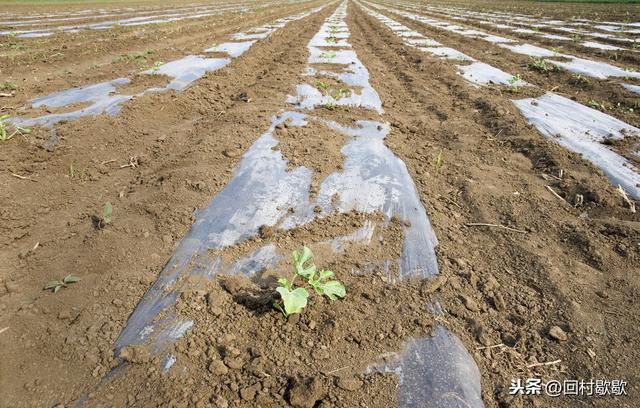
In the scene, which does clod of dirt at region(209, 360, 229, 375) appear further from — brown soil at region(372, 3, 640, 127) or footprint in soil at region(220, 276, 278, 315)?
brown soil at region(372, 3, 640, 127)

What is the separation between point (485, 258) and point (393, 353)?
118cm

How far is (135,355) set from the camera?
6.09 feet

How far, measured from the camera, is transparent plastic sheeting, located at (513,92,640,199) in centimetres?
366

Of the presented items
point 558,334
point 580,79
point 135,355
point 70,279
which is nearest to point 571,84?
point 580,79

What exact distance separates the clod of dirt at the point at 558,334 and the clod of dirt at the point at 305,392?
1.33m

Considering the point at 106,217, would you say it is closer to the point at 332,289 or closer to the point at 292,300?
the point at 292,300

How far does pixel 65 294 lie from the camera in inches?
88.4

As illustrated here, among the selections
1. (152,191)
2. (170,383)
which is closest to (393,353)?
(170,383)

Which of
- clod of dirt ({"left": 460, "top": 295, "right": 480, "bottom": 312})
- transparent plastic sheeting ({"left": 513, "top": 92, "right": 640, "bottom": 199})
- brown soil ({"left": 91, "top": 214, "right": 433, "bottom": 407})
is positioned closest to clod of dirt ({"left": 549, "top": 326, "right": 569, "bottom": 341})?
clod of dirt ({"left": 460, "top": 295, "right": 480, "bottom": 312})

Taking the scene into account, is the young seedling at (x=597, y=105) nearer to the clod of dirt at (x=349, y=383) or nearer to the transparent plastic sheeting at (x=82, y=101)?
the clod of dirt at (x=349, y=383)

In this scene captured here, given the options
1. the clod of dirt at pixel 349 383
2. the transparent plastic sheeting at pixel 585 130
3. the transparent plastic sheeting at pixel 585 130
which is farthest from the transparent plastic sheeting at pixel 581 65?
the clod of dirt at pixel 349 383

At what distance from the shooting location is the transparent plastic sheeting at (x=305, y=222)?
1.84 m

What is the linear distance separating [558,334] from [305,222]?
179 centimetres
